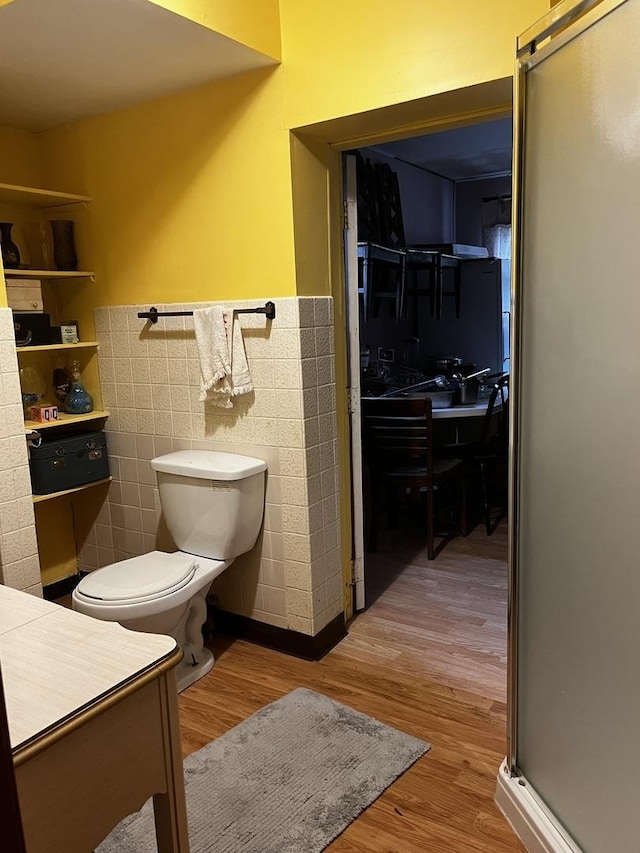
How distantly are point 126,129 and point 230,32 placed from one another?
32.8 inches

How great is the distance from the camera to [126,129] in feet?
9.07

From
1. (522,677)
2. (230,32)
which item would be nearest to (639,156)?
(522,677)

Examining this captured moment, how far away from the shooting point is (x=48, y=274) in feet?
9.27

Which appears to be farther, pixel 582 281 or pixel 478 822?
pixel 478 822

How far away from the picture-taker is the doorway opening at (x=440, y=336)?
2.93 meters

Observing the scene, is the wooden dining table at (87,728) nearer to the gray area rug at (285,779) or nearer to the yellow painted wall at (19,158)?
the gray area rug at (285,779)

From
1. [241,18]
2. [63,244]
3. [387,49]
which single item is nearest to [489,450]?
[387,49]

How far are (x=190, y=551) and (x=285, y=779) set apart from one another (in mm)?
936

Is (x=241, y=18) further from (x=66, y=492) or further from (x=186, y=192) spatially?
(x=66, y=492)

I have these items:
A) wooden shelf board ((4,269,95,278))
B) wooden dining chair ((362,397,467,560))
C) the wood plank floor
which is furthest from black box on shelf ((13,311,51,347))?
wooden dining chair ((362,397,467,560))

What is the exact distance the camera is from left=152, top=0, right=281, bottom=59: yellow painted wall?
1.96 meters

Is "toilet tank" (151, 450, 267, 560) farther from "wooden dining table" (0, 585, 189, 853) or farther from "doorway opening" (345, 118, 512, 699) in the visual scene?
"wooden dining table" (0, 585, 189, 853)

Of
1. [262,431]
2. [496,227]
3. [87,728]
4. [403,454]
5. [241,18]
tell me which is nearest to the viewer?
[87,728]

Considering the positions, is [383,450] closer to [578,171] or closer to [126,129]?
[126,129]
